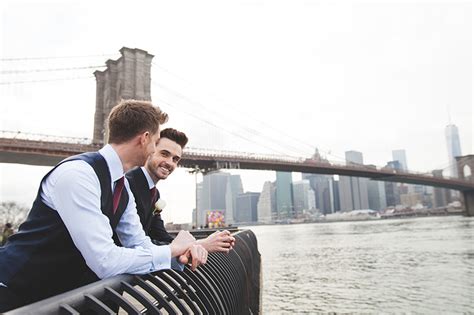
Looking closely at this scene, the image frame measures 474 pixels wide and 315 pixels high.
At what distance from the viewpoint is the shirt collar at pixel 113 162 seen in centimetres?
142

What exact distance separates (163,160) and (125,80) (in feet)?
83.5

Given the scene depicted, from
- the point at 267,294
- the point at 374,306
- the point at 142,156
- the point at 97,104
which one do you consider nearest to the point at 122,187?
the point at 142,156

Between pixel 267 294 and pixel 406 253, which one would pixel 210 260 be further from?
pixel 406 253

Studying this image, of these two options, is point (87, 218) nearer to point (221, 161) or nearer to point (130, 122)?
point (130, 122)

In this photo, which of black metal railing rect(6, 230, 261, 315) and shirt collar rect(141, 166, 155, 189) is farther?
shirt collar rect(141, 166, 155, 189)

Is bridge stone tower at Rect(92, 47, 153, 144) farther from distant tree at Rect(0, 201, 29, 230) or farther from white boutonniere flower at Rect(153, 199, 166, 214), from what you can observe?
white boutonniere flower at Rect(153, 199, 166, 214)

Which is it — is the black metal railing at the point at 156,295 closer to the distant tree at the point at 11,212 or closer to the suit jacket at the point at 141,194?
the suit jacket at the point at 141,194

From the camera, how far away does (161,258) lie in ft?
4.65

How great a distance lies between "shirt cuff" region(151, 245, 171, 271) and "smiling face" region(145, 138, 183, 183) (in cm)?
107

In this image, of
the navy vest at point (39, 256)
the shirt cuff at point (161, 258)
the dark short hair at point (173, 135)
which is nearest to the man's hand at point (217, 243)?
the shirt cuff at point (161, 258)

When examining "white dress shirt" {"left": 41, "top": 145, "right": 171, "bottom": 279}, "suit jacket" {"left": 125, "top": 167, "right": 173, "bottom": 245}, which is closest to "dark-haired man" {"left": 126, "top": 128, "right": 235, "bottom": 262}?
"suit jacket" {"left": 125, "top": 167, "right": 173, "bottom": 245}

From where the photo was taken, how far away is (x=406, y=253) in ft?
40.9

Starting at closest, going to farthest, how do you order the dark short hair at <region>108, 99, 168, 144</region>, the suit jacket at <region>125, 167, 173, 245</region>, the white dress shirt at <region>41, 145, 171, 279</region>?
the white dress shirt at <region>41, 145, 171, 279</region> < the dark short hair at <region>108, 99, 168, 144</region> < the suit jacket at <region>125, 167, 173, 245</region>

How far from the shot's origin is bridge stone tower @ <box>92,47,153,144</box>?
2658 cm
